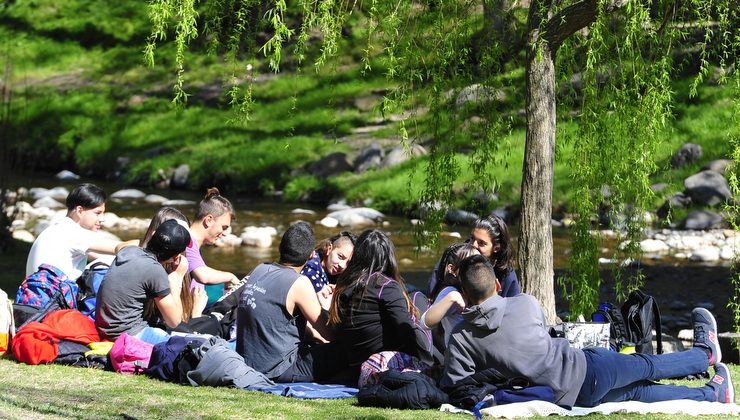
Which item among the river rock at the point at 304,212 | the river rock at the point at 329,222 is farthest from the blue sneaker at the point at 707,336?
the river rock at the point at 304,212

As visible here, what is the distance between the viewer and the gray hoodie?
6.12m

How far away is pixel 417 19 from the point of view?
28.0ft

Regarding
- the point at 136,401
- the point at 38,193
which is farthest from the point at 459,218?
the point at 136,401

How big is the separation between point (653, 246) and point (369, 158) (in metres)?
5.79

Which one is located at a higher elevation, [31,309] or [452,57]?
[452,57]

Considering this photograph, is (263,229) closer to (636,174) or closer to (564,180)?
(564,180)

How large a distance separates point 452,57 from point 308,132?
12.9 meters

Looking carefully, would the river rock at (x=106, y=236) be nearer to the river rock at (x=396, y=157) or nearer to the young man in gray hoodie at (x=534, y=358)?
the young man in gray hoodie at (x=534, y=358)

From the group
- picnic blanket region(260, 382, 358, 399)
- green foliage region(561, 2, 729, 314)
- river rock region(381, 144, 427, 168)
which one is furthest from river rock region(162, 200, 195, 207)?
picnic blanket region(260, 382, 358, 399)

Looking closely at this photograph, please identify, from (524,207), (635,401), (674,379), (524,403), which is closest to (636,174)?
A: (524,207)

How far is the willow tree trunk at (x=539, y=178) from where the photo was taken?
325 inches

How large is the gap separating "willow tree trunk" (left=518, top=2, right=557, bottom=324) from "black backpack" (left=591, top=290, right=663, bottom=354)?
27.2 inches

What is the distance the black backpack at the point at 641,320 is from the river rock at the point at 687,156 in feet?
31.3

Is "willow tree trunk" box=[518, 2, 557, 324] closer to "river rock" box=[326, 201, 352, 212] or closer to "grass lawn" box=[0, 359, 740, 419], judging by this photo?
"grass lawn" box=[0, 359, 740, 419]
